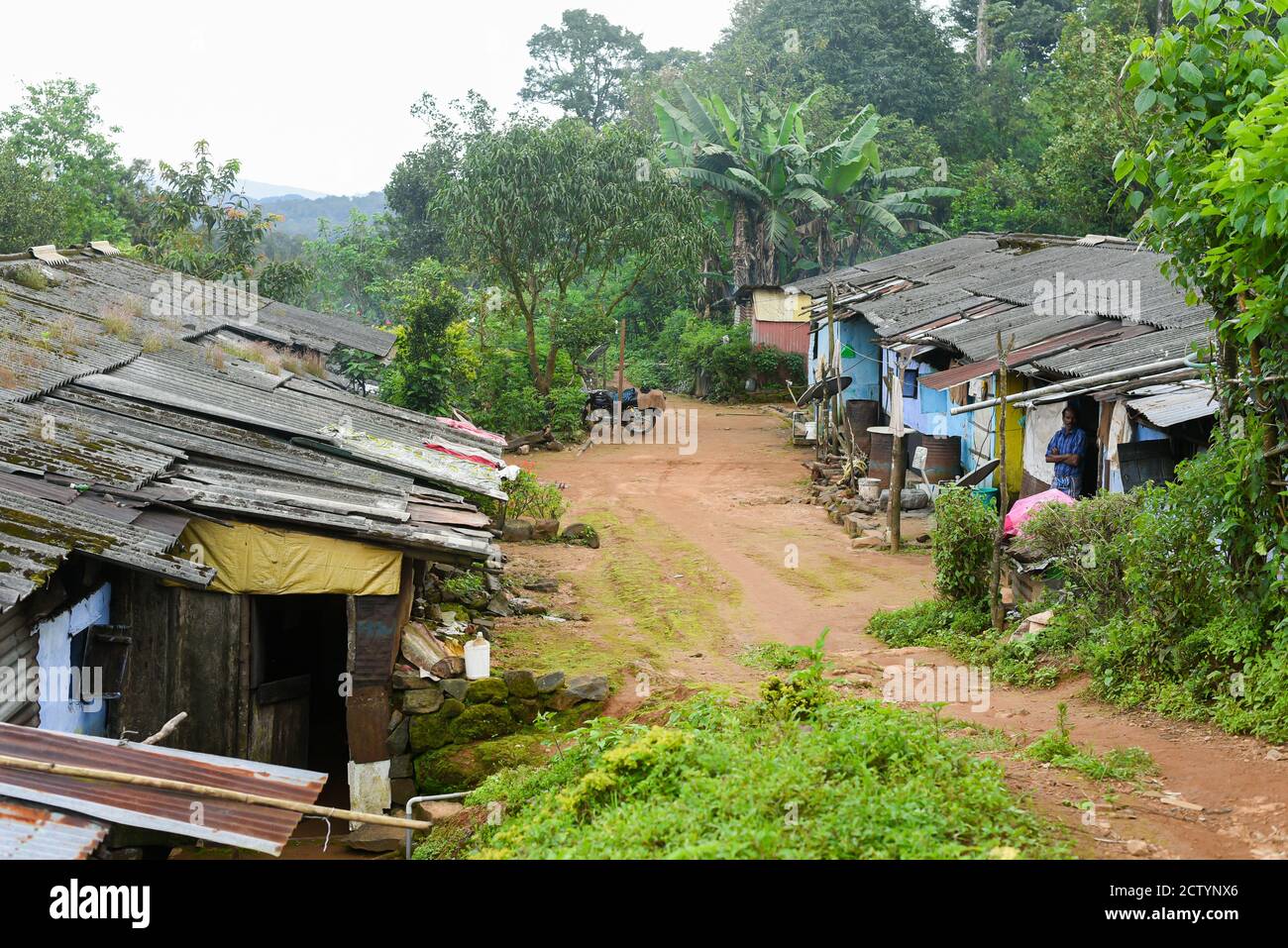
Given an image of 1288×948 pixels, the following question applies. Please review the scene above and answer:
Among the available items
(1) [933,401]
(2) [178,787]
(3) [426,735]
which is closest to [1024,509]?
(3) [426,735]

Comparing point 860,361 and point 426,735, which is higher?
point 860,361

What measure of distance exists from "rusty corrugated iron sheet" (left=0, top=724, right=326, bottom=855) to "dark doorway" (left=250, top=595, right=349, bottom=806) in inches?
141

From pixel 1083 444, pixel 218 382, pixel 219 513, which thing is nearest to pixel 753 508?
pixel 1083 444

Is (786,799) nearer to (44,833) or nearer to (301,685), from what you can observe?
(44,833)

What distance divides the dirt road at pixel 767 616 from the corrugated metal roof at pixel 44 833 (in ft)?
16.4

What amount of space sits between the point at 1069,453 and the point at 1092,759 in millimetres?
8009

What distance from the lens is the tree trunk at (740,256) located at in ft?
130

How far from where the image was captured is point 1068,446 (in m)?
14.6

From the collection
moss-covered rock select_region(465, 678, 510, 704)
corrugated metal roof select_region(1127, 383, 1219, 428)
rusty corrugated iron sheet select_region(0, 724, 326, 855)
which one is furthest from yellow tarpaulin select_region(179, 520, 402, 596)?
corrugated metal roof select_region(1127, 383, 1219, 428)

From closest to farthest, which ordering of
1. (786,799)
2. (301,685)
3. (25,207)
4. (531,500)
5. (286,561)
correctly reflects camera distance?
(786,799)
(286,561)
(301,685)
(531,500)
(25,207)

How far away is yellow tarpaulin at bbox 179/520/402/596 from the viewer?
378 inches
